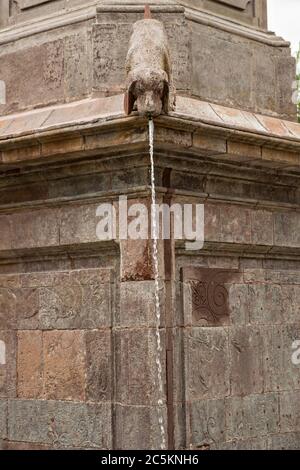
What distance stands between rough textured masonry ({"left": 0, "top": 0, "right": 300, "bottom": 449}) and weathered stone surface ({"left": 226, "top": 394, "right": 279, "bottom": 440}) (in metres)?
0.01

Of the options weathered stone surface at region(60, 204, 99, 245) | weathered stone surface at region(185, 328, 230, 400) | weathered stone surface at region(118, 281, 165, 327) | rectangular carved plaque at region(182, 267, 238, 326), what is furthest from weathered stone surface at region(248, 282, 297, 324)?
weathered stone surface at region(60, 204, 99, 245)

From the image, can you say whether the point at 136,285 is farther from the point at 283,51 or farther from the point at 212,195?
the point at 283,51

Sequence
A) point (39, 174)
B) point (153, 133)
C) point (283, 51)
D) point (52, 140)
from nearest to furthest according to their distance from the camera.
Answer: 1. point (153, 133)
2. point (52, 140)
3. point (39, 174)
4. point (283, 51)

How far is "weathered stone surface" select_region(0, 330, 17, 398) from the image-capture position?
6789mm

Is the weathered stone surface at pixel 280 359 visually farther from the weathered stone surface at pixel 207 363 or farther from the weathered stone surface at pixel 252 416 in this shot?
the weathered stone surface at pixel 207 363

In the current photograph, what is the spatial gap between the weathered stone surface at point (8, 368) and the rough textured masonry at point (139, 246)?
0.01m

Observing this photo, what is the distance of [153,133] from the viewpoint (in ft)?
18.4

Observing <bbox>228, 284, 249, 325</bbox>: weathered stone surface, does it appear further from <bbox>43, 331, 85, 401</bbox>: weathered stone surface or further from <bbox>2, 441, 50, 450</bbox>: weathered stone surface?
<bbox>2, 441, 50, 450</bbox>: weathered stone surface

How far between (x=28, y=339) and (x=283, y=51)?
3291 millimetres

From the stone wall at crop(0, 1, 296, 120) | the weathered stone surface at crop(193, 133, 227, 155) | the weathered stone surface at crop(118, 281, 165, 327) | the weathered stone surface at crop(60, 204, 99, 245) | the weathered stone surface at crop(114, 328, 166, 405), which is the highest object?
the stone wall at crop(0, 1, 296, 120)

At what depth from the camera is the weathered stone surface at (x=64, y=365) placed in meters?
6.34

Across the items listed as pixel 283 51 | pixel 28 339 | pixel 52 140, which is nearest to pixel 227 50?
pixel 283 51

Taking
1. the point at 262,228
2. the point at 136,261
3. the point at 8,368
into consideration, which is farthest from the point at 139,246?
the point at 8,368

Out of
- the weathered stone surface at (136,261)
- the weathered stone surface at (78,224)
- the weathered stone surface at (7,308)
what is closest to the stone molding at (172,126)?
the weathered stone surface at (78,224)
